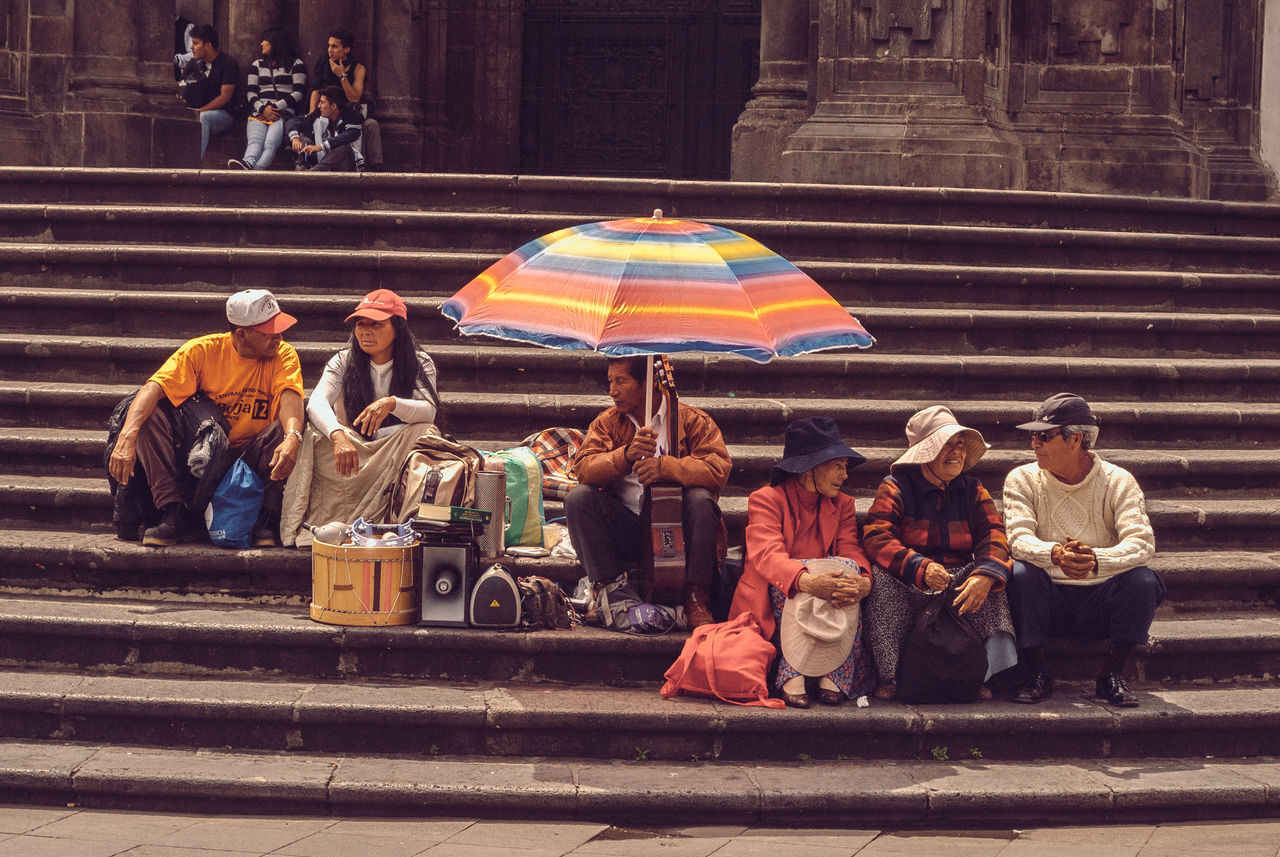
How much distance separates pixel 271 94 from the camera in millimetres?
13742

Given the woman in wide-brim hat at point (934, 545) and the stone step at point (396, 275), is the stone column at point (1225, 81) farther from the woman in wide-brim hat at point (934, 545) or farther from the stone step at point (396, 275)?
the woman in wide-brim hat at point (934, 545)

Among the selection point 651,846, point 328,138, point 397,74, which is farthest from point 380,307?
point 397,74

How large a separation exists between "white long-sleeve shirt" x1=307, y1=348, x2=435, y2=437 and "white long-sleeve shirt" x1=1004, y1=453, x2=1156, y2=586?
254cm

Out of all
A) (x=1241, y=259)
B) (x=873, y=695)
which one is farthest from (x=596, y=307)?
(x=1241, y=259)

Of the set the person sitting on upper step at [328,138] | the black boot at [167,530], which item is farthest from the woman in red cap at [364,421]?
the person sitting on upper step at [328,138]

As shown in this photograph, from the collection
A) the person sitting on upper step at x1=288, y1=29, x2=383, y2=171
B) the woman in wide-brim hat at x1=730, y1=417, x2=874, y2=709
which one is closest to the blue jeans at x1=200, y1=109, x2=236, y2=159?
the person sitting on upper step at x1=288, y1=29, x2=383, y2=171

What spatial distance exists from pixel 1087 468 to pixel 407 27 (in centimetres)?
1019

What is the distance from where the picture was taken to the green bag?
22.5 ft

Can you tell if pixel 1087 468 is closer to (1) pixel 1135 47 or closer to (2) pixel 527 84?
(1) pixel 1135 47

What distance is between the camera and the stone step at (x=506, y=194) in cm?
980

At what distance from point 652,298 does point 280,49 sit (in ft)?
30.6

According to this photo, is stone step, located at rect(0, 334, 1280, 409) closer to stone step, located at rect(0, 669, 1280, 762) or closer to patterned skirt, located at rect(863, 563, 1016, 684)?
patterned skirt, located at rect(863, 563, 1016, 684)

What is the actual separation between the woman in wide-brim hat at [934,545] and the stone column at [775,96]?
6708mm

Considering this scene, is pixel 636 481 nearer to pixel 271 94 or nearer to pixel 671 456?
pixel 671 456
